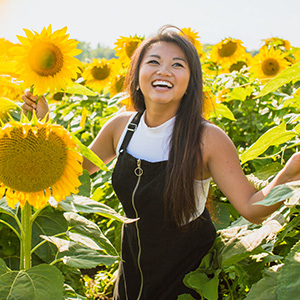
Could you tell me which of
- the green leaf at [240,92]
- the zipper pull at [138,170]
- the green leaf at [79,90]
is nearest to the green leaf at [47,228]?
the zipper pull at [138,170]

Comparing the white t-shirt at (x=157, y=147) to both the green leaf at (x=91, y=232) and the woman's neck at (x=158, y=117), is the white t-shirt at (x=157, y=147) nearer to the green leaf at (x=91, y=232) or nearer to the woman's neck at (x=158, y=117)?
the woman's neck at (x=158, y=117)

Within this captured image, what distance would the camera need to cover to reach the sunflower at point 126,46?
9.52ft

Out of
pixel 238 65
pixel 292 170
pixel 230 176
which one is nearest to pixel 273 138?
pixel 292 170

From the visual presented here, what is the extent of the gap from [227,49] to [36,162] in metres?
2.75

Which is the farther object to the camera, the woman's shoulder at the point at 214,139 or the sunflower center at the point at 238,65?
the sunflower center at the point at 238,65

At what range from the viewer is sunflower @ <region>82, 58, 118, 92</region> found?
3.64 meters

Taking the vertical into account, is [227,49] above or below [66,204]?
above

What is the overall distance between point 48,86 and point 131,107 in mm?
749

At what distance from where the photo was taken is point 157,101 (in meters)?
1.73

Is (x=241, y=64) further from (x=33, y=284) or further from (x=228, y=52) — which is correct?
(x=33, y=284)

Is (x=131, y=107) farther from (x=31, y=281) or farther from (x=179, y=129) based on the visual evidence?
(x=31, y=281)

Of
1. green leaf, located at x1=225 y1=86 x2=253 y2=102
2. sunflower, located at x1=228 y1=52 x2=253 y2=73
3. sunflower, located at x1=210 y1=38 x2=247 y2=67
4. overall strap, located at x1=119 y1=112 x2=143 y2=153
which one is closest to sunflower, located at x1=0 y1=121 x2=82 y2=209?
overall strap, located at x1=119 y1=112 x2=143 y2=153

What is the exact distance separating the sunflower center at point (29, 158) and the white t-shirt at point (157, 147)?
24.1 inches

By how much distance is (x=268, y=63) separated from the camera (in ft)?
10.8
